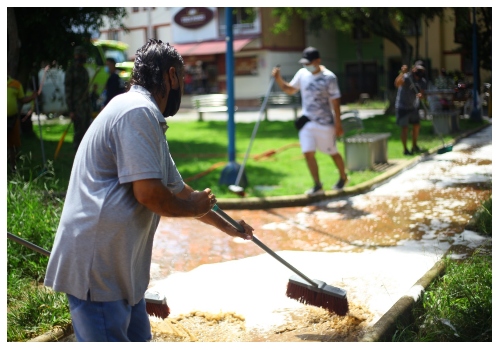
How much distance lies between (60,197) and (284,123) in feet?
47.9

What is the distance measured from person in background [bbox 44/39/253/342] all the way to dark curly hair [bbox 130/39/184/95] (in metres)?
0.01

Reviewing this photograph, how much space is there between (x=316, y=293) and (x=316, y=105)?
15.6 ft

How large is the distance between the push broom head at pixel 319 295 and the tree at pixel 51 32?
961cm

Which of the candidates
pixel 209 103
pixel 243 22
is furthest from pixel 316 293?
pixel 243 22

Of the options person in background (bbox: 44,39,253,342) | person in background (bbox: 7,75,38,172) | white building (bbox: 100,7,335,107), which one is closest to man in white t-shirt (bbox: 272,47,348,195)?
person in background (bbox: 7,75,38,172)

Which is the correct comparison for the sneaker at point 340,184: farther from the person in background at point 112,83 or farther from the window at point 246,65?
the window at point 246,65

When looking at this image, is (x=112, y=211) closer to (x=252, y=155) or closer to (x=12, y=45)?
(x=12, y=45)

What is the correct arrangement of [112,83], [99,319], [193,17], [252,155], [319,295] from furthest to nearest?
[193,17]
[252,155]
[112,83]
[319,295]
[99,319]

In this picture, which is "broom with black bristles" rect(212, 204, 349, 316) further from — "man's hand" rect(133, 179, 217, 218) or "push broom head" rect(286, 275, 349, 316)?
"man's hand" rect(133, 179, 217, 218)

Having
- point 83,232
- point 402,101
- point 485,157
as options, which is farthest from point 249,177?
point 83,232

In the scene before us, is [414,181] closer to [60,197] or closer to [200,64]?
[60,197]

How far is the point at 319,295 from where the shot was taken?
15.5 feet

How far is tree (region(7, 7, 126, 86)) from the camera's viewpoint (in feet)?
42.6
